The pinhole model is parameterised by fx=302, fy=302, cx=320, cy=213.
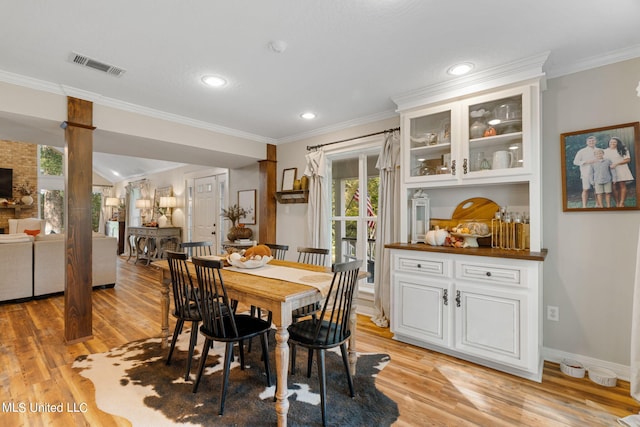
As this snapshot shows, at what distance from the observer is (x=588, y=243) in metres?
2.41

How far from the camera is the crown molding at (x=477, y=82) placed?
2355mm

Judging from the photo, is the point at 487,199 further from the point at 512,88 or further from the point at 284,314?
the point at 284,314

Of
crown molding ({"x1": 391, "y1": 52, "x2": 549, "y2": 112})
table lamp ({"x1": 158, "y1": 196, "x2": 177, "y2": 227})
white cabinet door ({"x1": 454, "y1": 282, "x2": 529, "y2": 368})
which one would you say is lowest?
white cabinet door ({"x1": 454, "y1": 282, "x2": 529, "y2": 368})

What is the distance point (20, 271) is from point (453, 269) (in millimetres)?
5614

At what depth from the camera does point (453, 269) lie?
103 inches

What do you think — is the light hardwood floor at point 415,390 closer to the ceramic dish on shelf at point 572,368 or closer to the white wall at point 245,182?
the ceramic dish on shelf at point 572,368

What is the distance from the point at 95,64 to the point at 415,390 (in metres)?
3.55

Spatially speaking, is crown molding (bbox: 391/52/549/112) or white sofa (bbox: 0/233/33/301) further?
white sofa (bbox: 0/233/33/301)

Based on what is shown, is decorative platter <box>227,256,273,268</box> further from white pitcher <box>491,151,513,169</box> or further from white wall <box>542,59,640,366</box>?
white wall <box>542,59,640,366</box>

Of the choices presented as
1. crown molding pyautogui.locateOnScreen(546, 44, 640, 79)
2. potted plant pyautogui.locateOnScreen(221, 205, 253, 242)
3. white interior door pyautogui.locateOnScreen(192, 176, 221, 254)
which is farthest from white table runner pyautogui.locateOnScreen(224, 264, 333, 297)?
white interior door pyautogui.locateOnScreen(192, 176, 221, 254)

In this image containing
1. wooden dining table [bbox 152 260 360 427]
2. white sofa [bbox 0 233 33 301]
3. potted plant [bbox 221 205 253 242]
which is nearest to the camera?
wooden dining table [bbox 152 260 360 427]

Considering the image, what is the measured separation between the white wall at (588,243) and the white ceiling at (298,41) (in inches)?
7.3

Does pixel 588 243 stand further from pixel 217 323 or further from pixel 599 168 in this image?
pixel 217 323

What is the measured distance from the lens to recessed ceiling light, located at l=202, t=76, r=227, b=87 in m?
2.72
